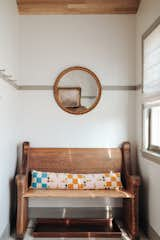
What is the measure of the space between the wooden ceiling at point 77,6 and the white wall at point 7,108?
22 cm

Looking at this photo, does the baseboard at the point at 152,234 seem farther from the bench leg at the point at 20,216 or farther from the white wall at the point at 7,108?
the white wall at the point at 7,108

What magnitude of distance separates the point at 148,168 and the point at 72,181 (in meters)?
0.93

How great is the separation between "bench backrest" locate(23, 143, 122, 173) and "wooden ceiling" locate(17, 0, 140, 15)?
1732 millimetres

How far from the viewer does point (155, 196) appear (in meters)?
3.20

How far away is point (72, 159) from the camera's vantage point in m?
3.89

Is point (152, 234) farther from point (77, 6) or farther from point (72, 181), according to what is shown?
point (77, 6)

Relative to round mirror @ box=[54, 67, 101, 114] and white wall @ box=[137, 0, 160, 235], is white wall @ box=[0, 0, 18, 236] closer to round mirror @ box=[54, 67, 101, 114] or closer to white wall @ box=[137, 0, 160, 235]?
round mirror @ box=[54, 67, 101, 114]

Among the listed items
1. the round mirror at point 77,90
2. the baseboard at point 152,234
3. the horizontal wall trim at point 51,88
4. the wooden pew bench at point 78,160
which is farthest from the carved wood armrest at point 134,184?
the horizontal wall trim at point 51,88

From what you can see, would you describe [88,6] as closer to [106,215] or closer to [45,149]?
[45,149]

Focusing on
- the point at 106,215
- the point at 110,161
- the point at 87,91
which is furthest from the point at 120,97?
the point at 106,215

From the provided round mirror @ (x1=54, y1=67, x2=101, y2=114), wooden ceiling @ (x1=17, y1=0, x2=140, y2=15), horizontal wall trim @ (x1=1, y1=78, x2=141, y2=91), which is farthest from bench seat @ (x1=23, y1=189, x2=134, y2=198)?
wooden ceiling @ (x1=17, y1=0, x2=140, y2=15)

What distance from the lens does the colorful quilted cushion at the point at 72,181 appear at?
372 centimetres

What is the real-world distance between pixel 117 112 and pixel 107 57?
73 centimetres

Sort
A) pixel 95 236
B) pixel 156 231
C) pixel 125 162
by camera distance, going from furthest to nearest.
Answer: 1. pixel 125 162
2. pixel 95 236
3. pixel 156 231
